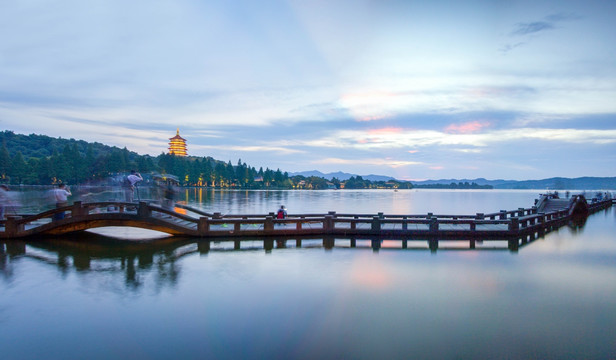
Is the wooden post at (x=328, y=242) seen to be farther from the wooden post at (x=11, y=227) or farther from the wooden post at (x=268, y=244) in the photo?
the wooden post at (x=11, y=227)

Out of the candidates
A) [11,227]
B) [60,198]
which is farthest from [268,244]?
[11,227]

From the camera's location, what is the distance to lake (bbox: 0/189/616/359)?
22.5 ft

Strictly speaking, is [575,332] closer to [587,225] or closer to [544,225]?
[544,225]

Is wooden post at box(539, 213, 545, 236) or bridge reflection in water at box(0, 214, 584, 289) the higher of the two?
wooden post at box(539, 213, 545, 236)

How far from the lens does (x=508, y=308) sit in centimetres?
887

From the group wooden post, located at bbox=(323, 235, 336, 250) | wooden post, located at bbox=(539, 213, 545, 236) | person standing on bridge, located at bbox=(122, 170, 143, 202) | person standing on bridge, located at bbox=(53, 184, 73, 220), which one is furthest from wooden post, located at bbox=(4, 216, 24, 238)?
wooden post, located at bbox=(539, 213, 545, 236)

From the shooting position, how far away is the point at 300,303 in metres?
9.24

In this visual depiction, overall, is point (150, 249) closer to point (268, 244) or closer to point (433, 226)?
point (268, 244)

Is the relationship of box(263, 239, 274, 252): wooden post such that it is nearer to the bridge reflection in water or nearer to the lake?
the bridge reflection in water

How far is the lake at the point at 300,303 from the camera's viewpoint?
6852 millimetres

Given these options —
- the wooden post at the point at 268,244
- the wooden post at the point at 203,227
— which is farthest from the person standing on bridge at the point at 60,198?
the wooden post at the point at 268,244

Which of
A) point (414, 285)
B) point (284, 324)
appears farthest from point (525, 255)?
point (284, 324)

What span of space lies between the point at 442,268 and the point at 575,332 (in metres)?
5.45

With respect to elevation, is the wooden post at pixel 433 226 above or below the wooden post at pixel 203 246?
above
